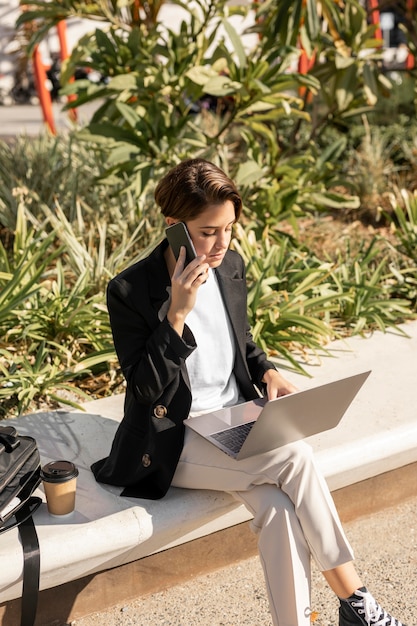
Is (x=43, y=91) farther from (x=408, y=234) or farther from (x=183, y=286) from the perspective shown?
(x=183, y=286)

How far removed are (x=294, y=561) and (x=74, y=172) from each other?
13.0 feet

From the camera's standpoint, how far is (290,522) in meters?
2.52

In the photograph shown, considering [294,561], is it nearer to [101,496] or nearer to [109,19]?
[101,496]

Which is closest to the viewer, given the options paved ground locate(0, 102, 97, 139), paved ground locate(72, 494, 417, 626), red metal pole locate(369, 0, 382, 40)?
paved ground locate(72, 494, 417, 626)

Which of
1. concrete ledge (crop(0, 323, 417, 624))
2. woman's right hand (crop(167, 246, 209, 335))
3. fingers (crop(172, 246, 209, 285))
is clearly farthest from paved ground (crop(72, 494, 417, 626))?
fingers (crop(172, 246, 209, 285))

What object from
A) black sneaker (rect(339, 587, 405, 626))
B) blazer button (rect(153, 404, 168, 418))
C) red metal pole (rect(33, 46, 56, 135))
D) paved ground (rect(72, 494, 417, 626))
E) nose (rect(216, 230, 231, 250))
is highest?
nose (rect(216, 230, 231, 250))

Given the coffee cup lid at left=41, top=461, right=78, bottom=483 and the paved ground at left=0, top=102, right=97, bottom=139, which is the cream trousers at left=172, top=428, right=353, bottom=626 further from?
the paved ground at left=0, top=102, right=97, bottom=139

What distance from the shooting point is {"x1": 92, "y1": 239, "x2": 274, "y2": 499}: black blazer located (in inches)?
102

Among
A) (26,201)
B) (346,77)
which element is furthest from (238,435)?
(346,77)

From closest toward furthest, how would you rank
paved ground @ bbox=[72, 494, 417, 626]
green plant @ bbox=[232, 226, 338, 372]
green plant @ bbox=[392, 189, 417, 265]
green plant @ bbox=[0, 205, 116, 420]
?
paved ground @ bbox=[72, 494, 417, 626] → green plant @ bbox=[0, 205, 116, 420] → green plant @ bbox=[232, 226, 338, 372] → green plant @ bbox=[392, 189, 417, 265]

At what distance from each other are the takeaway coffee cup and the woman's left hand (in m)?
0.71

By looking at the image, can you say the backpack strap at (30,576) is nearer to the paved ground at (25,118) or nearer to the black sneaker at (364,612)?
the black sneaker at (364,612)

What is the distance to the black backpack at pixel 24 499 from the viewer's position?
98.5 inches

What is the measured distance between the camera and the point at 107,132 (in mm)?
5074
